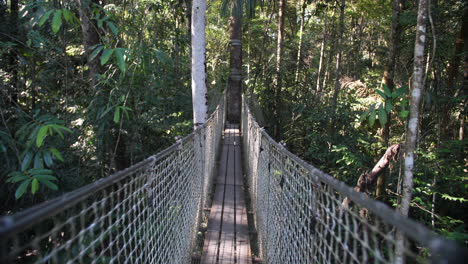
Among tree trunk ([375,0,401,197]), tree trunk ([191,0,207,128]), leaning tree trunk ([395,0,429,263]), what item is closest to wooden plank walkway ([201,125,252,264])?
tree trunk ([191,0,207,128])

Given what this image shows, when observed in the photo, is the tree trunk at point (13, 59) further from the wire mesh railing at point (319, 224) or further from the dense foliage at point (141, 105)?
the wire mesh railing at point (319, 224)

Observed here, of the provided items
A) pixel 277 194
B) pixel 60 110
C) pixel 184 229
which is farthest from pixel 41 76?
pixel 277 194

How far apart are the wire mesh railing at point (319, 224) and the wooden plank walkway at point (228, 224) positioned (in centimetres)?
33

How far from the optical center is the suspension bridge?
0.64 meters

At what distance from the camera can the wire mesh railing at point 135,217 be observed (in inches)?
25.5

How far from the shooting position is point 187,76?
8594 millimetres

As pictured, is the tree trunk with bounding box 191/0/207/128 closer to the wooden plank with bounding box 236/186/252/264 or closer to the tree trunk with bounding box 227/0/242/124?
the wooden plank with bounding box 236/186/252/264

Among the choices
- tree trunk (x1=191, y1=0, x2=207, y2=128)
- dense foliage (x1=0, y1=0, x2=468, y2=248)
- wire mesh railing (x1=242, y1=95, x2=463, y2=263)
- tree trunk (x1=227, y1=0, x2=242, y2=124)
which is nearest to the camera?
wire mesh railing (x1=242, y1=95, x2=463, y2=263)

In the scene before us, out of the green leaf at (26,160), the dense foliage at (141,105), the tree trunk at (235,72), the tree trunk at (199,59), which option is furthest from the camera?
the tree trunk at (235,72)

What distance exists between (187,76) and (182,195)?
6876mm

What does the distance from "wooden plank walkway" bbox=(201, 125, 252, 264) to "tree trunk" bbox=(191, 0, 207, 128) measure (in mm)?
1006

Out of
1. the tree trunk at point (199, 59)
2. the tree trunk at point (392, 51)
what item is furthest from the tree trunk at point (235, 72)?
the tree trunk at point (199, 59)

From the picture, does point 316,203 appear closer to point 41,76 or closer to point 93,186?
point 93,186

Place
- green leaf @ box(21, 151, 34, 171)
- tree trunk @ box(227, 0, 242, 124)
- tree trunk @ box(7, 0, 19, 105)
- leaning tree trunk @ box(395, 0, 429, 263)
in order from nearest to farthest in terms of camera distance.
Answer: green leaf @ box(21, 151, 34, 171), leaning tree trunk @ box(395, 0, 429, 263), tree trunk @ box(7, 0, 19, 105), tree trunk @ box(227, 0, 242, 124)
